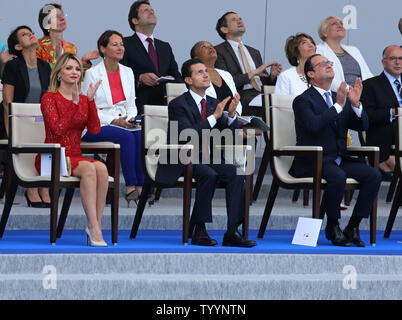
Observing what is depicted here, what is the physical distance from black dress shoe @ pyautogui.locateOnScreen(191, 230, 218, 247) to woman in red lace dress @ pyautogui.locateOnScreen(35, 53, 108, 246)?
49 centimetres

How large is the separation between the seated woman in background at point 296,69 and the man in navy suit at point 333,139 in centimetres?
92

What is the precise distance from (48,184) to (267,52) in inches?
164

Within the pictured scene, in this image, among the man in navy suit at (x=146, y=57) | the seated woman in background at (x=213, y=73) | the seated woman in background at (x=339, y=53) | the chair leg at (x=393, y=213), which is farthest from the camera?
the seated woman in background at (x=339, y=53)

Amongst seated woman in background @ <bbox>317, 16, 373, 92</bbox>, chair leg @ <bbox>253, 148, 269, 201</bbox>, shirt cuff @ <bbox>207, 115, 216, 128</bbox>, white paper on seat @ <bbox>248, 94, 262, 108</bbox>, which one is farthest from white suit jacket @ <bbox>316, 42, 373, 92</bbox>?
shirt cuff @ <bbox>207, 115, 216, 128</bbox>

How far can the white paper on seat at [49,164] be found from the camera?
4358mm

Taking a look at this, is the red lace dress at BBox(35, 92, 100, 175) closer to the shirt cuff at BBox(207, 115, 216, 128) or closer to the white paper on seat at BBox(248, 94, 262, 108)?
the shirt cuff at BBox(207, 115, 216, 128)

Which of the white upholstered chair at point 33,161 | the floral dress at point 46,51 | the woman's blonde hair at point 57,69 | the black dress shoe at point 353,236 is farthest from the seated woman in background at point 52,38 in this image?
the black dress shoe at point 353,236

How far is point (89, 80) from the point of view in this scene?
552cm

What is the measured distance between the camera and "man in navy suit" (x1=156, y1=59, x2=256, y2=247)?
14.7 ft

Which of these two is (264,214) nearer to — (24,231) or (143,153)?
(143,153)

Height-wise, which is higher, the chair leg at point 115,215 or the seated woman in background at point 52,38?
the seated woman in background at point 52,38

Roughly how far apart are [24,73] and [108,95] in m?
0.56

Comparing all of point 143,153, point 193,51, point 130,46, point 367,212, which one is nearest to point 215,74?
point 193,51

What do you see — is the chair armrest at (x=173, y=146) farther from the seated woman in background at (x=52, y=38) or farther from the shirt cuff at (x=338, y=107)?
the seated woman in background at (x=52, y=38)
